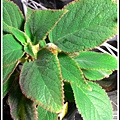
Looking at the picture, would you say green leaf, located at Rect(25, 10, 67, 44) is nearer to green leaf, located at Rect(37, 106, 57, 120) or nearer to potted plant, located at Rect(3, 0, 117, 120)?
potted plant, located at Rect(3, 0, 117, 120)

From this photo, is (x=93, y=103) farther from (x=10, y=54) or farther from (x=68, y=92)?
(x=10, y=54)

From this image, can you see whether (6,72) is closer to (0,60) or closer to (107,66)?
(0,60)

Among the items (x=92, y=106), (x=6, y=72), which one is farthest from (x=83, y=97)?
(x=6, y=72)

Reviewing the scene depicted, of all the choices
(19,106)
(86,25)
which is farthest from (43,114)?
(86,25)

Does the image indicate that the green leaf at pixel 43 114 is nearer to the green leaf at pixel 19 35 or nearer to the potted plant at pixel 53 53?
the potted plant at pixel 53 53

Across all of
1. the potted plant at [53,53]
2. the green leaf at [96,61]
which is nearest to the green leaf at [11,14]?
the potted plant at [53,53]

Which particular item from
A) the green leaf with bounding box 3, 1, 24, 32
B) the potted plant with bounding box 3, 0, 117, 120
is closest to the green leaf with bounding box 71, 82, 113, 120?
the potted plant with bounding box 3, 0, 117, 120
